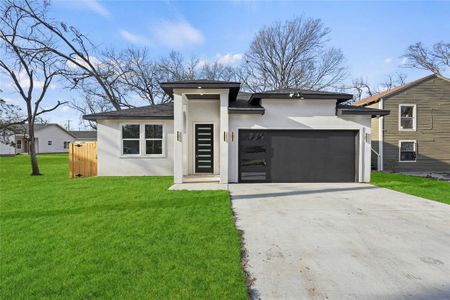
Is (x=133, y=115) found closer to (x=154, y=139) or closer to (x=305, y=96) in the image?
(x=154, y=139)

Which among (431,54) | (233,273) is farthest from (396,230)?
(431,54)

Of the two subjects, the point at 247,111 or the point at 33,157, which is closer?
the point at 247,111

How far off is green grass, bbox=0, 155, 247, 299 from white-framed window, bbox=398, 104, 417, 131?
17.0 m

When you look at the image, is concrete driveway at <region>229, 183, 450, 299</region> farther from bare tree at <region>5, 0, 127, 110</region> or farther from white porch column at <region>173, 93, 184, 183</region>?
→ bare tree at <region>5, 0, 127, 110</region>

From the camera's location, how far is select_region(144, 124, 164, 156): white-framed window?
11891mm

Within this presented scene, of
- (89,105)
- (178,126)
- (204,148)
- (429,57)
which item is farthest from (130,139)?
(429,57)

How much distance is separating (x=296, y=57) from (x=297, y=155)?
66.3 feet

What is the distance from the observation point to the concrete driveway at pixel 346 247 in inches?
109

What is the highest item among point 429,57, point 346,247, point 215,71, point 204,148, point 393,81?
point 429,57

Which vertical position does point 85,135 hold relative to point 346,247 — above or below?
above

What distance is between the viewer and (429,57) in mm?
28047

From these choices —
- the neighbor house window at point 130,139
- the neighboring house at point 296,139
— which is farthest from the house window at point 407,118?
the neighbor house window at point 130,139

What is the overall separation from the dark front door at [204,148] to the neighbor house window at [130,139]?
269 centimetres

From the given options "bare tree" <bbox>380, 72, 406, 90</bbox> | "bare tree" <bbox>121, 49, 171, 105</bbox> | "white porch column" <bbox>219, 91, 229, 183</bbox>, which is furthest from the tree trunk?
"bare tree" <bbox>380, 72, 406, 90</bbox>
